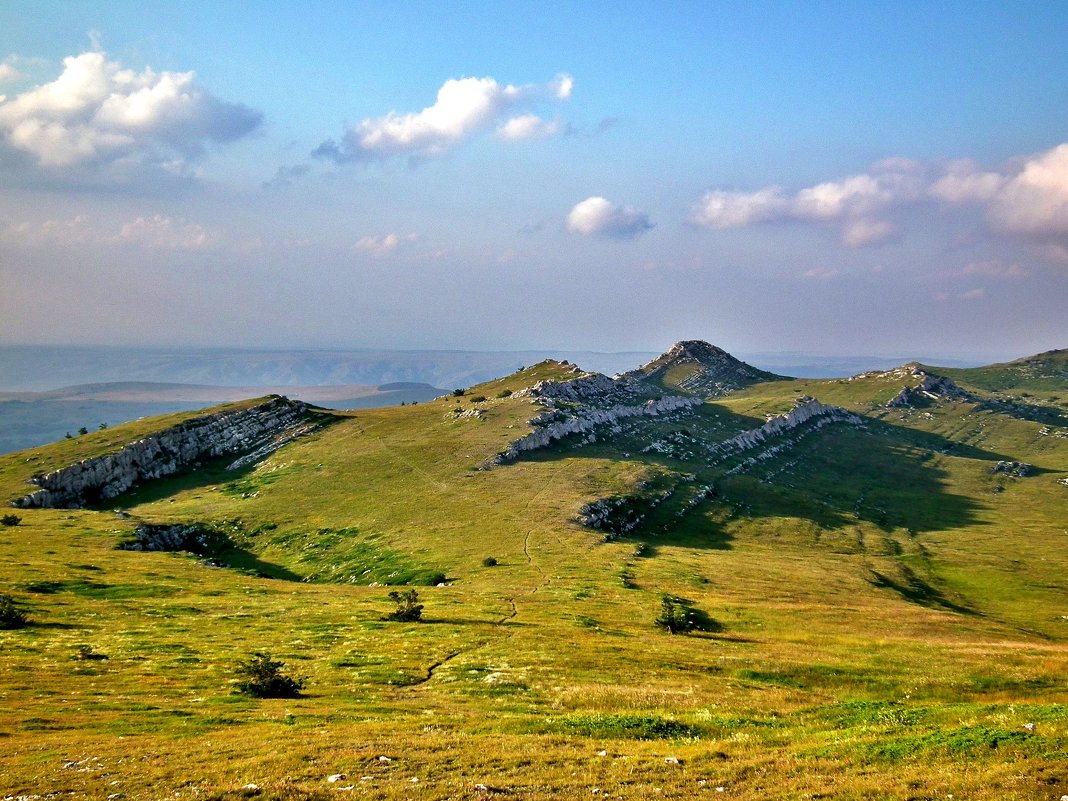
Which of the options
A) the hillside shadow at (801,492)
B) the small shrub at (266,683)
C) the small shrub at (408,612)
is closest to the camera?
the small shrub at (266,683)

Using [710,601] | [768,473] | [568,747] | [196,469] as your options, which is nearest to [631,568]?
[710,601]

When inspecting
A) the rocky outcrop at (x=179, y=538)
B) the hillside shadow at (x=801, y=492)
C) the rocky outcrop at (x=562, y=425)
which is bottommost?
the rocky outcrop at (x=179, y=538)

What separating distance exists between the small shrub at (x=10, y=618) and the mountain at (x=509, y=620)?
1.02m

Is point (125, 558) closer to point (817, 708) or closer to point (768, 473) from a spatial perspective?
point (817, 708)

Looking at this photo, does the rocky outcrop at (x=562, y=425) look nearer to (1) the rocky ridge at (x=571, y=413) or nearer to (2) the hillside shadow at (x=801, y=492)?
(1) the rocky ridge at (x=571, y=413)

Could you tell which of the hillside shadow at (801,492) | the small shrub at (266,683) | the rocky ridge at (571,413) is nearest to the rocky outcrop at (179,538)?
the rocky ridge at (571,413)

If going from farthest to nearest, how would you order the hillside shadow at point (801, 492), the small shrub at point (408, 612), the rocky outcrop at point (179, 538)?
1. the hillside shadow at point (801, 492)
2. the rocky outcrop at point (179, 538)
3. the small shrub at point (408, 612)

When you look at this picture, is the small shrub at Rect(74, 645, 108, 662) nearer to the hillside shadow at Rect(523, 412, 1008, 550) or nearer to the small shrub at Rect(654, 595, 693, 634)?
the small shrub at Rect(654, 595, 693, 634)

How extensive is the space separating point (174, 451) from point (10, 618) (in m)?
106

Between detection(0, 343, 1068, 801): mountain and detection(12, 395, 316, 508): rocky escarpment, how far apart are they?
0.69 meters

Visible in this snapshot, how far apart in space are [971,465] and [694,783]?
219477 mm

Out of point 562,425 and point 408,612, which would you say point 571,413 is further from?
point 408,612

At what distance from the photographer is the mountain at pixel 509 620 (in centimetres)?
2230

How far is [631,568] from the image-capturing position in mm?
80125
